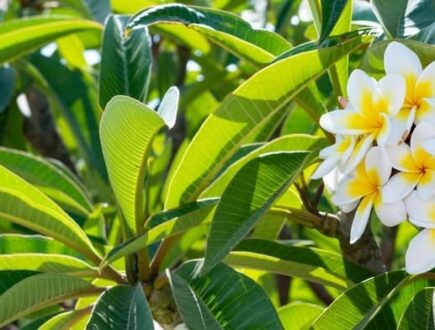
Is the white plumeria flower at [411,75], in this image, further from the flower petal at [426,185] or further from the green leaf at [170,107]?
the green leaf at [170,107]

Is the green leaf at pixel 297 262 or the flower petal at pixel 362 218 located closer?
the flower petal at pixel 362 218

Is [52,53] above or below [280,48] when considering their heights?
below

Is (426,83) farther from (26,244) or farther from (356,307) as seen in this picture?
(26,244)

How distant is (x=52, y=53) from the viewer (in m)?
2.29

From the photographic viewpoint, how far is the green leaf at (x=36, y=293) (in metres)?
1.10

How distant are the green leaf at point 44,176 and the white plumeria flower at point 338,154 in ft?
1.84

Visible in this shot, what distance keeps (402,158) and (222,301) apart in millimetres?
261

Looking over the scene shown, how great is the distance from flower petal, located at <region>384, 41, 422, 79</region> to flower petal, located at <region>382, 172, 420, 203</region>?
9 centimetres

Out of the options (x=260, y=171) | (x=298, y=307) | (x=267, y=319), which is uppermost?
(x=260, y=171)

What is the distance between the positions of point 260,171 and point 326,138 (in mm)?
170

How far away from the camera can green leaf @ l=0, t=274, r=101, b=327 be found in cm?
110

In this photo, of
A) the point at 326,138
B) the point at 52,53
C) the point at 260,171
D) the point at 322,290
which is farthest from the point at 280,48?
Answer: the point at 52,53

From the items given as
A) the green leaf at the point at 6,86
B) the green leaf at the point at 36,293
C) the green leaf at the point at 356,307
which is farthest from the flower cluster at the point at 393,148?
the green leaf at the point at 6,86

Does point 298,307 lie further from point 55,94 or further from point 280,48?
point 55,94
